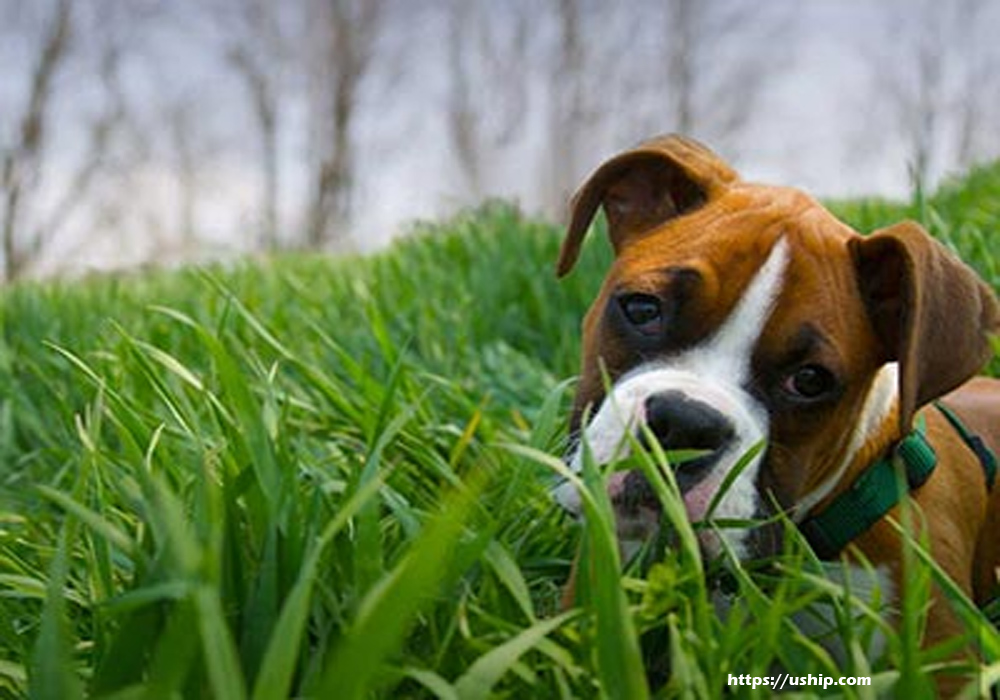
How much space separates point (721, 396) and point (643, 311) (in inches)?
10.6

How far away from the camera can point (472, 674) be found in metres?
1.57

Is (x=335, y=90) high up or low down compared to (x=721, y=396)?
up

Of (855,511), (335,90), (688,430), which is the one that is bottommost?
(855,511)

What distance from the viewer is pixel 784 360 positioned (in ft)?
7.50

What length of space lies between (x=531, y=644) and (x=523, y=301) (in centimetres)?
387

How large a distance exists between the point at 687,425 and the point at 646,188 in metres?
0.87

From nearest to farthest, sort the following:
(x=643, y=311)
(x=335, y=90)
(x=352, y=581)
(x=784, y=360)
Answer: (x=352, y=581) → (x=784, y=360) → (x=643, y=311) → (x=335, y=90)

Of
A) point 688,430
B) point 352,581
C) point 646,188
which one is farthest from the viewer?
point 646,188

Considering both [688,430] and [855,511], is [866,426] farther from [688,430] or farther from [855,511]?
[688,430]

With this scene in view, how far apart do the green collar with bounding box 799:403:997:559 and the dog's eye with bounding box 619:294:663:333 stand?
518 mm

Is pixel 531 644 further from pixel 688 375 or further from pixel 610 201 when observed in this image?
pixel 610 201

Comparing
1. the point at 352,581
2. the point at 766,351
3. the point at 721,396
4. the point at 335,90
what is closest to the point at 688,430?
the point at 721,396

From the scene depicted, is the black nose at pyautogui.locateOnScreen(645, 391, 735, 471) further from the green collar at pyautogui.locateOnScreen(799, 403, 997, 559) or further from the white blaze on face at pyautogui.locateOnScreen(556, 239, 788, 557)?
the green collar at pyautogui.locateOnScreen(799, 403, 997, 559)

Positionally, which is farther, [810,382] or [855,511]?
[855,511]
